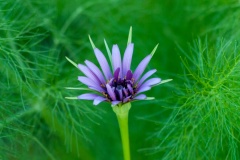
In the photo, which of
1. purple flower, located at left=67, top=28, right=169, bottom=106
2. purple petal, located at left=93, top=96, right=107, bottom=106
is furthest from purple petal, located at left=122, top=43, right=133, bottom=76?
purple petal, located at left=93, top=96, right=107, bottom=106

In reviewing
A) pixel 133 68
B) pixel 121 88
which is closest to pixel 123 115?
pixel 121 88

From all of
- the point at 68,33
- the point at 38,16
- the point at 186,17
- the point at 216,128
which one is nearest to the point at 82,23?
the point at 68,33

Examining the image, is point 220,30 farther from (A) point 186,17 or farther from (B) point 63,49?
(B) point 63,49

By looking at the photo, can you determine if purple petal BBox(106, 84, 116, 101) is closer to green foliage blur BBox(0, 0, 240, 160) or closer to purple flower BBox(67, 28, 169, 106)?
purple flower BBox(67, 28, 169, 106)

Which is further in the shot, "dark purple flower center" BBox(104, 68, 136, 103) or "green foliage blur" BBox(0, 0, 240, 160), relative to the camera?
"green foliage blur" BBox(0, 0, 240, 160)

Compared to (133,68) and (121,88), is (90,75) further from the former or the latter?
(133,68)

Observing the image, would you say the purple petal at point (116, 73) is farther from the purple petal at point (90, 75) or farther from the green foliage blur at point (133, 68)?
the green foliage blur at point (133, 68)

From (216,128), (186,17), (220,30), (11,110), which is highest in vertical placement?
(186,17)

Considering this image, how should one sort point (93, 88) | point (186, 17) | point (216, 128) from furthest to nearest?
point (186, 17)
point (216, 128)
point (93, 88)
